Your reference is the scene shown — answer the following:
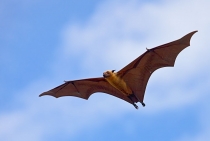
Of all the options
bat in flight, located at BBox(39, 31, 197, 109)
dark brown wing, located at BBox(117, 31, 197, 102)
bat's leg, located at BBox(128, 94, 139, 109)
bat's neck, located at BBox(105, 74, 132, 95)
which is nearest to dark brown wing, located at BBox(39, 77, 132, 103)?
bat in flight, located at BBox(39, 31, 197, 109)

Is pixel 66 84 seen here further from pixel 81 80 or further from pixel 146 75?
pixel 146 75

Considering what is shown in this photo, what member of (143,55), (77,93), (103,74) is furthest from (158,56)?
(77,93)

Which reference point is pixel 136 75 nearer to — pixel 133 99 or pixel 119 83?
pixel 119 83

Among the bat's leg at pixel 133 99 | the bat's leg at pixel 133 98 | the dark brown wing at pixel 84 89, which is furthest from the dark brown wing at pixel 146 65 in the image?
the dark brown wing at pixel 84 89

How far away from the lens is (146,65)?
161 ft

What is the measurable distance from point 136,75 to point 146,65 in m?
A: 1.16

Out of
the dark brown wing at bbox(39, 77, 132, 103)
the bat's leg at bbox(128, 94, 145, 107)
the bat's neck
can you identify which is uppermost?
the dark brown wing at bbox(39, 77, 132, 103)

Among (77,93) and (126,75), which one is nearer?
(126,75)

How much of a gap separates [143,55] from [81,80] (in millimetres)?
6097

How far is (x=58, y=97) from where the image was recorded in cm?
5269

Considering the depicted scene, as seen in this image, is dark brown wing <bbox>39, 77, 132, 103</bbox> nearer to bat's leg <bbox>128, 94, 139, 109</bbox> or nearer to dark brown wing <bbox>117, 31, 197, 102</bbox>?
bat's leg <bbox>128, 94, 139, 109</bbox>

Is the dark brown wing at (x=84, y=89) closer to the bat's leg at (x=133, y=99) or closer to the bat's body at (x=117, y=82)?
the bat's leg at (x=133, y=99)

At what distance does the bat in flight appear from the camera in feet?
156

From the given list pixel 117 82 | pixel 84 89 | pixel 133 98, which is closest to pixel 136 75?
pixel 117 82
